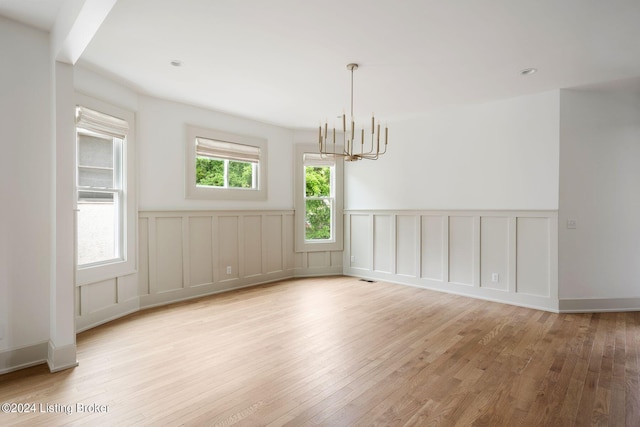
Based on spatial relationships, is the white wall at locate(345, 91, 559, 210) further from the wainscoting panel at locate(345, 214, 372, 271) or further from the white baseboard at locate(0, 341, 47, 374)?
the white baseboard at locate(0, 341, 47, 374)

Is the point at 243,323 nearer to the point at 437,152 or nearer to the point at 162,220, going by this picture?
the point at 162,220

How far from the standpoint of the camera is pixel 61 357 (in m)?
2.55

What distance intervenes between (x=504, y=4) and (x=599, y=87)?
2.47 metres

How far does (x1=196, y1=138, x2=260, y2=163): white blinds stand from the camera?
473cm

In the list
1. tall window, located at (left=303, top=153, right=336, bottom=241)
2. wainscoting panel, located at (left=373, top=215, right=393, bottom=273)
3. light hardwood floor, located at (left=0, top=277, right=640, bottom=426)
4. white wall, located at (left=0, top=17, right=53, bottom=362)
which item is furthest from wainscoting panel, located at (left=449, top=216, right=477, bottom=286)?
white wall, located at (left=0, top=17, right=53, bottom=362)

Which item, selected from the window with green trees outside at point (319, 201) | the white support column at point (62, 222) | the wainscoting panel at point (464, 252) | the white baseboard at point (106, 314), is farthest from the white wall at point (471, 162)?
the white support column at point (62, 222)

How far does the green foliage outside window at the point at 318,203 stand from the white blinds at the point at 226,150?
112 cm

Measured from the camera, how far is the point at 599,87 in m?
3.81

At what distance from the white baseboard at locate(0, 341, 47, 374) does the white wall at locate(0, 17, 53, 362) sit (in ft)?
0.08

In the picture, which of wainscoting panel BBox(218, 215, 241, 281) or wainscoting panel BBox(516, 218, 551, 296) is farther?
wainscoting panel BBox(218, 215, 241, 281)

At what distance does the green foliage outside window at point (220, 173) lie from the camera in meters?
4.81

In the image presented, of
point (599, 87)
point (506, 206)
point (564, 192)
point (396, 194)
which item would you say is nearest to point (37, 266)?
point (396, 194)

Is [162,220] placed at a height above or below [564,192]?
below

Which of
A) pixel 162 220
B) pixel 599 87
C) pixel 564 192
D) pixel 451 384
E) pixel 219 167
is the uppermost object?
pixel 599 87
